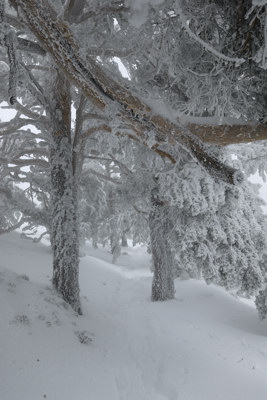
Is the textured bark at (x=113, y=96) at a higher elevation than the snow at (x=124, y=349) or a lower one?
higher

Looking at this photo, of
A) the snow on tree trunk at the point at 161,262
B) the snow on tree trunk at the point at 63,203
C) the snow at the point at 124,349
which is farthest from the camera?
the snow on tree trunk at the point at 161,262

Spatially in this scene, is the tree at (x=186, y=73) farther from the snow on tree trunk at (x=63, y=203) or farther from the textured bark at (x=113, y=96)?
the snow on tree trunk at (x=63, y=203)

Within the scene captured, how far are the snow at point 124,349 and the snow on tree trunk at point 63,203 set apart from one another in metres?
0.54

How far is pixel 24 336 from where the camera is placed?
4434 millimetres

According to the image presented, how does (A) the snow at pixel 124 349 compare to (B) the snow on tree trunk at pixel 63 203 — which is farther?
(B) the snow on tree trunk at pixel 63 203

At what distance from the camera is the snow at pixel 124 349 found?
390 cm

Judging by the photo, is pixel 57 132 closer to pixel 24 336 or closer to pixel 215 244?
pixel 24 336

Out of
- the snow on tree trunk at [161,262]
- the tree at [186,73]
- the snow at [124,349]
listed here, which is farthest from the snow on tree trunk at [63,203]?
the snow on tree trunk at [161,262]

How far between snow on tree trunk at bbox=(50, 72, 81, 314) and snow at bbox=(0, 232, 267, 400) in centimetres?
54

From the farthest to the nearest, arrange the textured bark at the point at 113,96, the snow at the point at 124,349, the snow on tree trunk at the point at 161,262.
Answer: the snow on tree trunk at the point at 161,262
the snow at the point at 124,349
the textured bark at the point at 113,96

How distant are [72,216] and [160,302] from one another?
183 inches

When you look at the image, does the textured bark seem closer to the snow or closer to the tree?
the tree

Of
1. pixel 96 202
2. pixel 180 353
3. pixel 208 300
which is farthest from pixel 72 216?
pixel 96 202

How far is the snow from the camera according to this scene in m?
3.90
